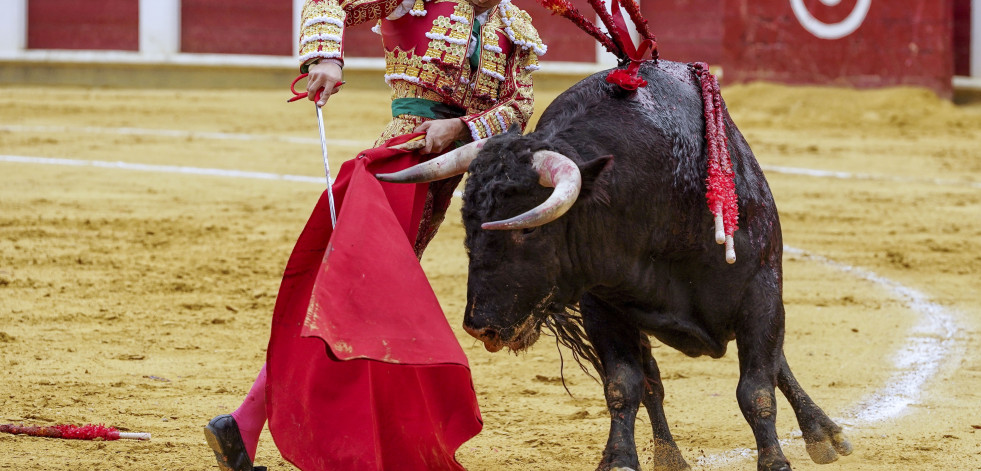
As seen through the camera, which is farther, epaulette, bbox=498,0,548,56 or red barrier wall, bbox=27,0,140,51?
red barrier wall, bbox=27,0,140,51

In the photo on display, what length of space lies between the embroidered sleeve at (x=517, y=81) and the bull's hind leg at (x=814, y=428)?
0.76 m

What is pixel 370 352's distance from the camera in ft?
7.00

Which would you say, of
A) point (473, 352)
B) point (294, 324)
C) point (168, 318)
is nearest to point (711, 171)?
point (294, 324)

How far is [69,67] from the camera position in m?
12.4

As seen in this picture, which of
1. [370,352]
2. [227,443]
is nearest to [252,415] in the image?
[227,443]

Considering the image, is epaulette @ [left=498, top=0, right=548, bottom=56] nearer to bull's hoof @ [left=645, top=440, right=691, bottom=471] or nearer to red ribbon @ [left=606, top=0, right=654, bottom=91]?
red ribbon @ [left=606, top=0, right=654, bottom=91]

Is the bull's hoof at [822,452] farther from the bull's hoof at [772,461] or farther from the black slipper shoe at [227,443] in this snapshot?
the black slipper shoe at [227,443]

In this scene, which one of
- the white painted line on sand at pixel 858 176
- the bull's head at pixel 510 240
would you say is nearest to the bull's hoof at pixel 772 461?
the bull's head at pixel 510 240

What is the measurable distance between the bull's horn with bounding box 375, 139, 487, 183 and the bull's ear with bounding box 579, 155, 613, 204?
20 cm

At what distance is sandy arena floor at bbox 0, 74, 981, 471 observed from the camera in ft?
9.75

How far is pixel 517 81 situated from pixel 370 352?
761mm

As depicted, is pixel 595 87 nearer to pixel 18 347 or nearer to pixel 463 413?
pixel 463 413

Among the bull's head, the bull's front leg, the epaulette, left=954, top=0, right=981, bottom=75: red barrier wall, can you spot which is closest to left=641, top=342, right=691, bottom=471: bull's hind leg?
the bull's front leg

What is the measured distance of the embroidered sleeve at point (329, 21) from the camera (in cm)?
243
